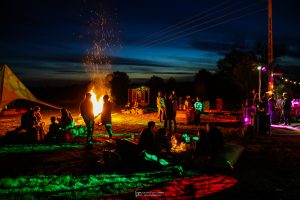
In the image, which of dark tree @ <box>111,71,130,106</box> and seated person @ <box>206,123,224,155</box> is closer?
seated person @ <box>206,123,224,155</box>

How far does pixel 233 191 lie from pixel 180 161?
91.7 inches

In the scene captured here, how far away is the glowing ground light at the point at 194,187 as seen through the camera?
6.83 m

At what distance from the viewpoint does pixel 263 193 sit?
23.1 ft

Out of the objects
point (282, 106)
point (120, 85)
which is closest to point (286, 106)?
point (282, 106)

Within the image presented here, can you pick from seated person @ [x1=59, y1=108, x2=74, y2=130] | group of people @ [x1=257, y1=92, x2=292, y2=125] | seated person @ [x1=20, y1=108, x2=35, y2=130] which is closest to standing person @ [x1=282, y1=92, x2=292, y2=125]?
group of people @ [x1=257, y1=92, x2=292, y2=125]

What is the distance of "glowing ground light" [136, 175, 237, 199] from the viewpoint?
6832mm

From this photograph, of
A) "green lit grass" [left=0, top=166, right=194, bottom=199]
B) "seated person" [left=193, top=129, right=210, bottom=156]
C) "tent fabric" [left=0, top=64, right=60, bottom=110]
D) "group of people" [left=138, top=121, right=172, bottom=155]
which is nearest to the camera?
"green lit grass" [left=0, top=166, right=194, bottom=199]

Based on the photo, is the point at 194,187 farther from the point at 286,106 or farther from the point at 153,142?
the point at 286,106

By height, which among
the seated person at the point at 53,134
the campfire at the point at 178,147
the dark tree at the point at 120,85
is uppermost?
the dark tree at the point at 120,85

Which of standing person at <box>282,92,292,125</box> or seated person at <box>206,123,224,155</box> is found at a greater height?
standing person at <box>282,92,292,125</box>

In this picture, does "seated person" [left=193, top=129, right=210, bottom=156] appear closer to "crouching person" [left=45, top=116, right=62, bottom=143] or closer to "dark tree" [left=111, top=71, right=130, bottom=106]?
"crouching person" [left=45, top=116, right=62, bottom=143]

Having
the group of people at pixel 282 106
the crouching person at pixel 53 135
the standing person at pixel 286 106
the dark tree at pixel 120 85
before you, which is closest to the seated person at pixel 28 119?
the crouching person at pixel 53 135

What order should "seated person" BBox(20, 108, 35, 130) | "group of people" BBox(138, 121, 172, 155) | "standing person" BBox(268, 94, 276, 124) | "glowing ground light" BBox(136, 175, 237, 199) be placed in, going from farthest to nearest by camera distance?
"standing person" BBox(268, 94, 276, 124), "seated person" BBox(20, 108, 35, 130), "group of people" BBox(138, 121, 172, 155), "glowing ground light" BBox(136, 175, 237, 199)

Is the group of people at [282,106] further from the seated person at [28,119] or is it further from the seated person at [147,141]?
the seated person at [28,119]
